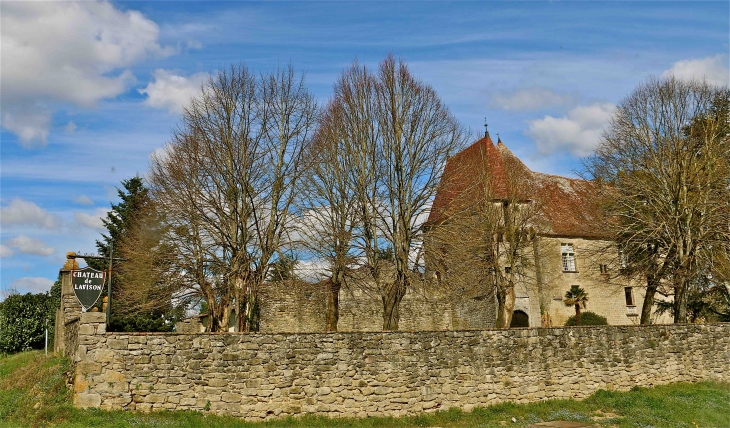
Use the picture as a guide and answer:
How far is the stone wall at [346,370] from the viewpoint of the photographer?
42.7 ft

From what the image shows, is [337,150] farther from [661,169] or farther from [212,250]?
[661,169]

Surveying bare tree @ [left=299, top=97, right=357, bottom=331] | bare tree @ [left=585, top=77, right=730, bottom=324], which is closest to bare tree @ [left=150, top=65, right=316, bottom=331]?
bare tree @ [left=299, top=97, right=357, bottom=331]

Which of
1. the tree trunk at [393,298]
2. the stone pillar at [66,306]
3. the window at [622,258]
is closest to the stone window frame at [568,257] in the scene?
the window at [622,258]

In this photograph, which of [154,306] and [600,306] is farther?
[600,306]

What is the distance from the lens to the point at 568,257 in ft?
120

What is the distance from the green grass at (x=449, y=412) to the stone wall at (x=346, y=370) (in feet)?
1.09

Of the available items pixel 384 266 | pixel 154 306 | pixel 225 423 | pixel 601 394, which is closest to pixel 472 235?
pixel 384 266

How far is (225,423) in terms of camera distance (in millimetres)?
12875

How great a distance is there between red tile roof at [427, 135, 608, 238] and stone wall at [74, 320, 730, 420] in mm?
8831

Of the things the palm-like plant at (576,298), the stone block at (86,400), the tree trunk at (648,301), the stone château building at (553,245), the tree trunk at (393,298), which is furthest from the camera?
the palm-like plant at (576,298)

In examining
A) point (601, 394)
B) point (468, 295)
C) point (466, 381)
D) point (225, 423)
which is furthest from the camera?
point (468, 295)

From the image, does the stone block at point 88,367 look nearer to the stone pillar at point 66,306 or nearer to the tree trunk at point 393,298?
the stone pillar at point 66,306

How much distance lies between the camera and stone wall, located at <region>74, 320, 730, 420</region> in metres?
13.0

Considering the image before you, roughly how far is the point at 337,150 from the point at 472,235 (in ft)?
24.8
